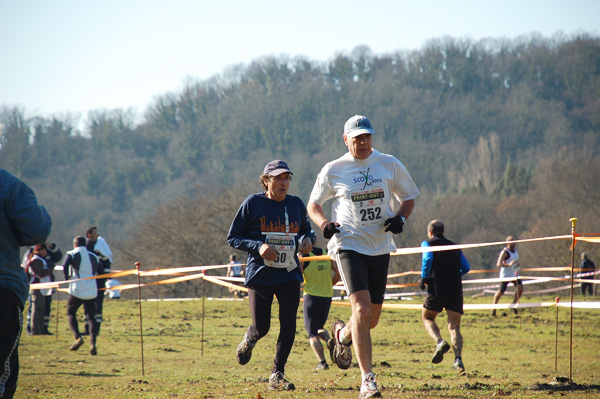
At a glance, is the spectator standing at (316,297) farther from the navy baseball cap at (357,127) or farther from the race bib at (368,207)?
the navy baseball cap at (357,127)

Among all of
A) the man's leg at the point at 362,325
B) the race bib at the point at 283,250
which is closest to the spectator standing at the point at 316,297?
the race bib at the point at 283,250

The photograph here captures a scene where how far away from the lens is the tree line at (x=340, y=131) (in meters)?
89.4

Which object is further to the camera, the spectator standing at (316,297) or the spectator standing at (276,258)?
the spectator standing at (316,297)

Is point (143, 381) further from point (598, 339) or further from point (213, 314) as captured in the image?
point (213, 314)

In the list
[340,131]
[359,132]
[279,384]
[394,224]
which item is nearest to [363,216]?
[394,224]

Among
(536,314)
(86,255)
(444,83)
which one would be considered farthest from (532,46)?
(86,255)

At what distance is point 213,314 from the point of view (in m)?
21.1

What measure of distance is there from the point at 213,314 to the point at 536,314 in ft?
30.3

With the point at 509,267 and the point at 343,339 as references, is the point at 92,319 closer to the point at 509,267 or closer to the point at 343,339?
the point at 343,339

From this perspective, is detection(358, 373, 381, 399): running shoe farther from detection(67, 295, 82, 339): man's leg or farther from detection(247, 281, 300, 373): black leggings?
detection(67, 295, 82, 339): man's leg

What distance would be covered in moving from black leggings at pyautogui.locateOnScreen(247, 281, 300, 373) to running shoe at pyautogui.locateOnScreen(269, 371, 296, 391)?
0.19ft

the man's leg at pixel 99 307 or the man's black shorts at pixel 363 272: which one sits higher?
the man's black shorts at pixel 363 272

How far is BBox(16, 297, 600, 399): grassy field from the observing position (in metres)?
7.25

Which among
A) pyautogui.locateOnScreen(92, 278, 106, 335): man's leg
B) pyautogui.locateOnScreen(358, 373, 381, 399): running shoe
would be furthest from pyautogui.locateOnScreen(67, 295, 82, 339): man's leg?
pyautogui.locateOnScreen(358, 373, 381, 399): running shoe
